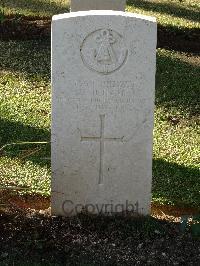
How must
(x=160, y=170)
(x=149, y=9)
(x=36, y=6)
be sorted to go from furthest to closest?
(x=149, y=9) < (x=36, y=6) < (x=160, y=170)

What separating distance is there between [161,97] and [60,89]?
13.2ft

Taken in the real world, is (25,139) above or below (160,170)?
above

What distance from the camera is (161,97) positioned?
895 centimetres

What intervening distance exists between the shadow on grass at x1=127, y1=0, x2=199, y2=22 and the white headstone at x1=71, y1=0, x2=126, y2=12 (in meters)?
5.51

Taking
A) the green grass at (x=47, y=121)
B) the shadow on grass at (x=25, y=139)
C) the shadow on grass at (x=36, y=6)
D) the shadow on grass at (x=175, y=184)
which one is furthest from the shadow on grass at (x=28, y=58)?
the shadow on grass at (x=175, y=184)

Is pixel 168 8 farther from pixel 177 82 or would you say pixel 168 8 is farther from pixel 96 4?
pixel 96 4

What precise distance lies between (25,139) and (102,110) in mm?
2317

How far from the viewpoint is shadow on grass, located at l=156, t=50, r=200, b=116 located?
28.8ft

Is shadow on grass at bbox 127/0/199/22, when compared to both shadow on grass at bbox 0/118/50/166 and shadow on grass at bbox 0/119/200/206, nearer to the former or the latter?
shadow on grass at bbox 0/118/50/166

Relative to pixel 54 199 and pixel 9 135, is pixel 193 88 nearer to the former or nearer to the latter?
pixel 9 135

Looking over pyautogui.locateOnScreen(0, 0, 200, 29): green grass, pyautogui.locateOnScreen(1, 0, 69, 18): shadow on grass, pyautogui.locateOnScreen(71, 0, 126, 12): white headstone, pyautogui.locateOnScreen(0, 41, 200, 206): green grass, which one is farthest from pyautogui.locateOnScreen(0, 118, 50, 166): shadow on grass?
pyautogui.locateOnScreen(1, 0, 69, 18): shadow on grass

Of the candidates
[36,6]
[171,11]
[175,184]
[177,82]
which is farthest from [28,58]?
[171,11]

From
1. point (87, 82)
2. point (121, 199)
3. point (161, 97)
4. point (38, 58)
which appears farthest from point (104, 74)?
point (38, 58)

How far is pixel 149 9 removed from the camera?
49.0ft
